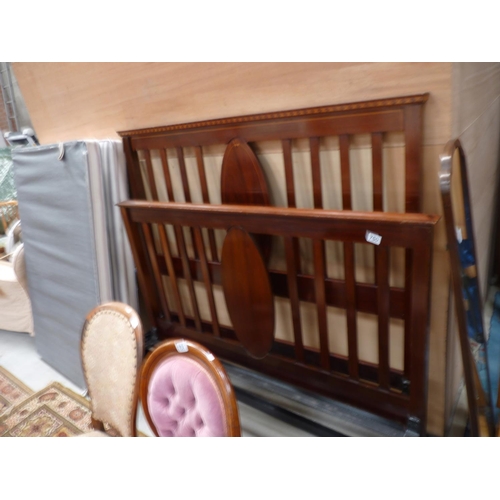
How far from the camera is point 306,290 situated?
1.28 m

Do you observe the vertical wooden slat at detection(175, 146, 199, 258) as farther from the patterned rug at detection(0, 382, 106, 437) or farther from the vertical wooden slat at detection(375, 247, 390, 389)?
the patterned rug at detection(0, 382, 106, 437)

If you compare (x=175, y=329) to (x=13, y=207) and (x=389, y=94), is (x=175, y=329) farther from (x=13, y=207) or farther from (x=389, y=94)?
(x=13, y=207)

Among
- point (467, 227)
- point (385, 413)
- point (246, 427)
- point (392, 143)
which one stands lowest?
point (246, 427)

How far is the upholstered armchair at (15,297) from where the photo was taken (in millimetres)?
2112

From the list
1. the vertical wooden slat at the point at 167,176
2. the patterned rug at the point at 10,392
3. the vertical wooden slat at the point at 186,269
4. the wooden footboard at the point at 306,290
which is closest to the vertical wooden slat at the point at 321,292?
the wooden footboard at the point at 306,290

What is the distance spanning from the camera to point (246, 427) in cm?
150

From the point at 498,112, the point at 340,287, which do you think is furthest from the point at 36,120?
the point at 498,112

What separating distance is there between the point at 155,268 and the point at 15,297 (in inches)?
44.5

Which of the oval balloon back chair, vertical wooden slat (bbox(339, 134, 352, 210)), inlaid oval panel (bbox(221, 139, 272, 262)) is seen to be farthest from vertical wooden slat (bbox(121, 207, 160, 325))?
vertical wooden slat (bbox(339, 134, 352, 210))

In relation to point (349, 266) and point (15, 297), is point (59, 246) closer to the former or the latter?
point (15, 297)

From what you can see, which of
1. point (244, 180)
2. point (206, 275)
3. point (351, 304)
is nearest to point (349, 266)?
point (351, 304)

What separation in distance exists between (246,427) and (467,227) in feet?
3.62

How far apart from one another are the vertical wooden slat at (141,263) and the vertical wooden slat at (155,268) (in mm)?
33

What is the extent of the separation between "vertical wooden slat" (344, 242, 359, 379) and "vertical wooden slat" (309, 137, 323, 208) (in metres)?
0.19
